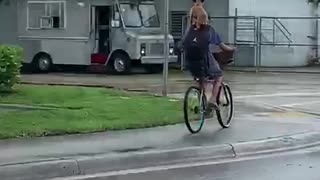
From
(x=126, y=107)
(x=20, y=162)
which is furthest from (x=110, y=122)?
(x=20, y=162)

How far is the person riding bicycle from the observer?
11008 mm

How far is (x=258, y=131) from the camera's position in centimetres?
1138

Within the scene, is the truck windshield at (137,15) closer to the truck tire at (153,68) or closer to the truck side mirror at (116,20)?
the truck side mirror at (116,20)

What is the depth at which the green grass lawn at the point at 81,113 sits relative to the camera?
426 inches

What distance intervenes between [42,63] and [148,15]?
4.35 meters

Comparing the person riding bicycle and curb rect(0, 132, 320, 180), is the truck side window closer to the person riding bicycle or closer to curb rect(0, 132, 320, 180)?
the person riding bicycle

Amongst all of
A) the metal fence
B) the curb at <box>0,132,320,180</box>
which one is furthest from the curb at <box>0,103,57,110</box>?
the metal fence

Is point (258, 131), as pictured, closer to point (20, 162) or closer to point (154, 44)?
point (20, 162)

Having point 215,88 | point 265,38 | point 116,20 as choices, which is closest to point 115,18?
point 116,20

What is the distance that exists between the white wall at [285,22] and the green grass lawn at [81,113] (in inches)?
640

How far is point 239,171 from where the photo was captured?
8.82 metres

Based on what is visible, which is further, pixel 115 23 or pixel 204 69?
pixel 115 23

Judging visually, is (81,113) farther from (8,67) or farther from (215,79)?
(8,67)

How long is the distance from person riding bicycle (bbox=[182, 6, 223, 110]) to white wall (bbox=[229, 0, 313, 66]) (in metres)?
19.8
